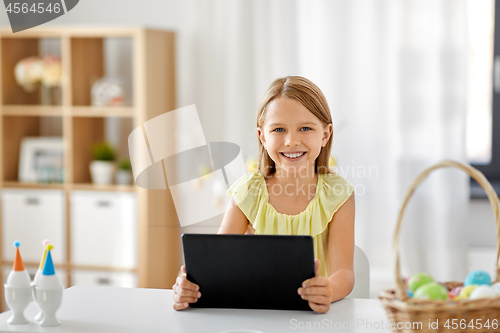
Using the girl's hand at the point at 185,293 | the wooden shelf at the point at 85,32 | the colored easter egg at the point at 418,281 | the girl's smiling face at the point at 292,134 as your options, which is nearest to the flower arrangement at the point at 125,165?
the wooden shelf at the point at 85,32

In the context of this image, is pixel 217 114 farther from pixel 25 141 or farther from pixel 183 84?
pixel 25 141

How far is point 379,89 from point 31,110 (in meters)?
1.71

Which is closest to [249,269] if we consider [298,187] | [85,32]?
[298,187]

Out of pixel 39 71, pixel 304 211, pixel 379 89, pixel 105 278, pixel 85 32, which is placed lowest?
pixel 105 278

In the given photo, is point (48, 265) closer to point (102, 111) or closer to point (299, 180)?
point (299, 180)

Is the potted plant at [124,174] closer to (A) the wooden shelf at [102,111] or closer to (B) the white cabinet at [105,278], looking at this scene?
(A) the wooden shelf at [102,111]

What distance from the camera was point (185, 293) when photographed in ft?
3.95

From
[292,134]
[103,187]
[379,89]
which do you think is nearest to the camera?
[292,134]

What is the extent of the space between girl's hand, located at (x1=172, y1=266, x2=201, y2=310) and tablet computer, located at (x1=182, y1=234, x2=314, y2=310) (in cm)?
1

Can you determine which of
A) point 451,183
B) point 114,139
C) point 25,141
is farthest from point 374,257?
point 25,141

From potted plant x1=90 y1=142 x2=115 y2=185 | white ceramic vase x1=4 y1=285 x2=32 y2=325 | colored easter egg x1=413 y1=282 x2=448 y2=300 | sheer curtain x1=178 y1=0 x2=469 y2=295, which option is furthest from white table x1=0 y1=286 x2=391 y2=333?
potted plant x1=90 y1=142 x2=115 y2=185

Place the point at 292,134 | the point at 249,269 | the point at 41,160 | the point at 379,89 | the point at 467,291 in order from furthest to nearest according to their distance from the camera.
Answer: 1. the point at 41,160
2. the point at 379,89
3. the point at 292,134
4. the point at 249,269
5. the point at 467,291

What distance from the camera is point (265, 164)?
159 cm

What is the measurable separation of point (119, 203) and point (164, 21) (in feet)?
3.25
